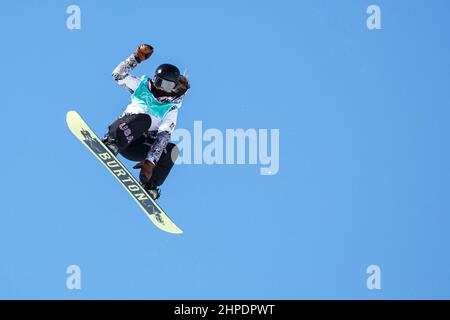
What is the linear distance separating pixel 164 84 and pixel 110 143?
101cm

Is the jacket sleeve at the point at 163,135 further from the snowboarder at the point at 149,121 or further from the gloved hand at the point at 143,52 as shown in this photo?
the gloved hand at the point at 143,52

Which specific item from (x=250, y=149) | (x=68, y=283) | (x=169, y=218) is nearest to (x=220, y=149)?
(x=250, y=149)

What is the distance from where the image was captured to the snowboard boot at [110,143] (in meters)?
13.6

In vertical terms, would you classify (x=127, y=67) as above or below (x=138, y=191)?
above

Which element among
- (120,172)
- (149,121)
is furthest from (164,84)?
(120,172)

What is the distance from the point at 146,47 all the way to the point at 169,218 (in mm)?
2411

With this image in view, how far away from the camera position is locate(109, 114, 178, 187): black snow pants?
531 inches

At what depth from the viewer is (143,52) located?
13406 mm

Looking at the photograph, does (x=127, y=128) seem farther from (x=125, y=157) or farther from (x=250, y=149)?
(x=250, y=149)

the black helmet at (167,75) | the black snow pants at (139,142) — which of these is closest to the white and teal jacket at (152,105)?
the black snow pants at (139,142)

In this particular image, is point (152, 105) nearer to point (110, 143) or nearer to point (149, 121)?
point (149, 121)

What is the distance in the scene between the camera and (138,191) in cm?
1415

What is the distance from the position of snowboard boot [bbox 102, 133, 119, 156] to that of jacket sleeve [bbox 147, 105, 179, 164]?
45cm
